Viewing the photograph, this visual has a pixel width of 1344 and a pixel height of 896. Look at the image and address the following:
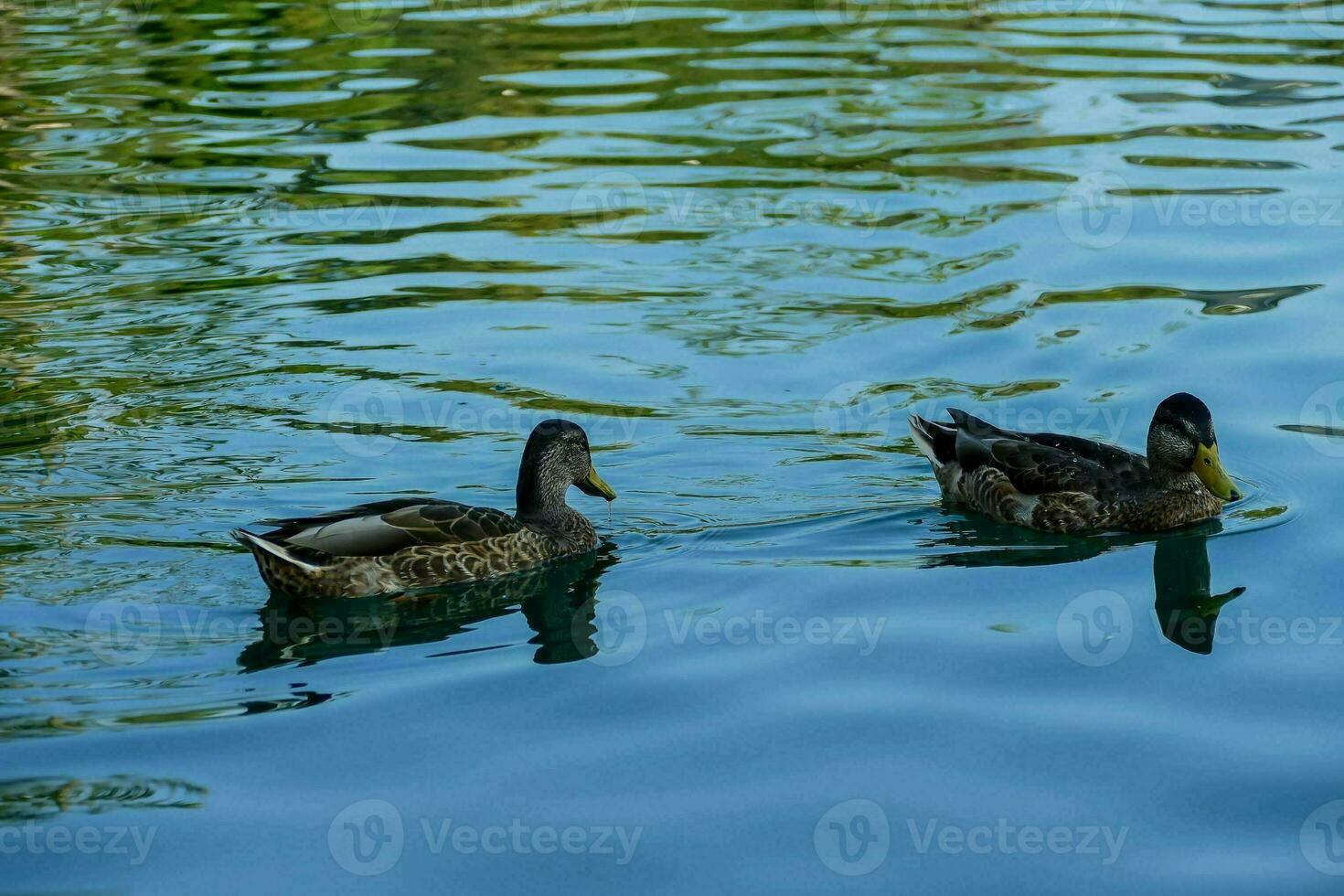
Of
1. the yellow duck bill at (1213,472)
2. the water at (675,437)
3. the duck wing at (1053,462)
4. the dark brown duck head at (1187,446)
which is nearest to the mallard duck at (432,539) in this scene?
the water at (675,437)

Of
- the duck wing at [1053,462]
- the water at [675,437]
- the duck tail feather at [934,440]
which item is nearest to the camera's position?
the water at [675,437]

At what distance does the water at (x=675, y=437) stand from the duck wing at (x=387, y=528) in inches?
12.3

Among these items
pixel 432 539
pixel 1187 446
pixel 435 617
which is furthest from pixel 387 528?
pixel 1187 446

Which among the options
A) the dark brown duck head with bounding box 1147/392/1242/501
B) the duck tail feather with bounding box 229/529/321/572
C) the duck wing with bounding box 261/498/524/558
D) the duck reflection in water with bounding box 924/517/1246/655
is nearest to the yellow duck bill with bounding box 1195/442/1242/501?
the dark brown duck head with bounding box 1147/392/1242/501

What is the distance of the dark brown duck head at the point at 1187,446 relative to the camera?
9914mm

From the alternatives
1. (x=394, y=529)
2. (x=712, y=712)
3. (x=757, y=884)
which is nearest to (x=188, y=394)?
(x=394, y=529)

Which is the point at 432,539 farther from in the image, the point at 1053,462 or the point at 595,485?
Result: the point at 1053,462

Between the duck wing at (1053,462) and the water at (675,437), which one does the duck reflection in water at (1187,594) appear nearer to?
the water at (675,437)

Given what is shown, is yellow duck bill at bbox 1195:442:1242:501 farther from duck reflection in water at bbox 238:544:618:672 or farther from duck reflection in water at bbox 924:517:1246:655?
duck reflection in water at bbox 238:544:618:672

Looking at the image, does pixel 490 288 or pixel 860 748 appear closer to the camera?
pixel 860 748

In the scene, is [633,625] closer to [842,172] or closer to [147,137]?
[842,172]

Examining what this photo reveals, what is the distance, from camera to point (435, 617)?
29.5ft

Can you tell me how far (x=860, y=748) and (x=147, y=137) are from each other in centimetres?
1357

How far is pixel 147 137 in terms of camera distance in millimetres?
18734
